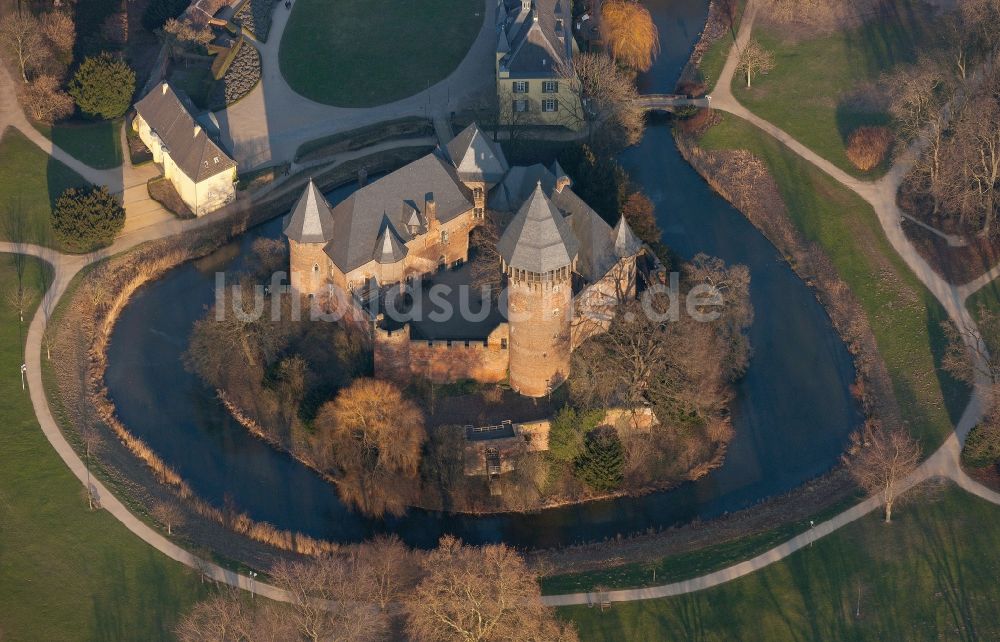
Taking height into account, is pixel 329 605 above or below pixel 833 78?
below

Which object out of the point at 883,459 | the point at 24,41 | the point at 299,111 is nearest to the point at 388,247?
the point at 299,111

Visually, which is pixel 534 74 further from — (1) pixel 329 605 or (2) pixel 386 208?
(1) pixel 329 605

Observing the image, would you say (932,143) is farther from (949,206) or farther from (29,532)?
(29,532)

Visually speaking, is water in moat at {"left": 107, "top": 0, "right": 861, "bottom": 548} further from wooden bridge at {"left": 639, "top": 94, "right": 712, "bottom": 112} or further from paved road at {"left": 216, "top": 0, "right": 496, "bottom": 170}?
wooden bridge at {"left": 639, "top": 94, "right": 712, "bottom": 112}

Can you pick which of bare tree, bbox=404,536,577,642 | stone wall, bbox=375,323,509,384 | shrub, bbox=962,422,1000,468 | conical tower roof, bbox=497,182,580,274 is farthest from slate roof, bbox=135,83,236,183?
shrub, bbox=962,422,1000,468

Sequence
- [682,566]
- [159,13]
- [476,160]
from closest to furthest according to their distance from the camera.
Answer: [682,566], [476,160], [159,13]

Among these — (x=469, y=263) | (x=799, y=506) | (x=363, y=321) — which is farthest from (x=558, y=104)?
(x=799, y=506)

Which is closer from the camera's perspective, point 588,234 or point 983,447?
point 983,447
